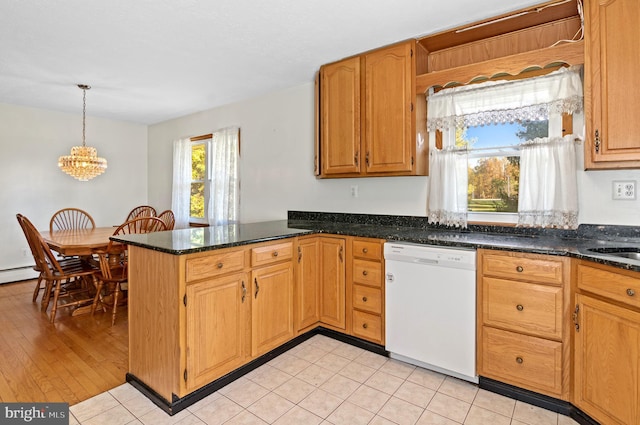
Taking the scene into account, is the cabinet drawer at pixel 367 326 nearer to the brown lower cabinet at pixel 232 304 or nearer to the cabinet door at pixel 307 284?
the brown lower cabinet at pixel 232 304

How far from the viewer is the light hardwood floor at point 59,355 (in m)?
1.98

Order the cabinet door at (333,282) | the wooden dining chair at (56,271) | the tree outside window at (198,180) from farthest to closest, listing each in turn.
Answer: the tree outside window at (198,180), the wooden dining chair at (56,271), the cabinet door at (333,282)

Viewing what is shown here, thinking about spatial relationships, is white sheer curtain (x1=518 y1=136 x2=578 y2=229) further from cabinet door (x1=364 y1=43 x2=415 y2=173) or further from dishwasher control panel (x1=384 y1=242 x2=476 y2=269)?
cabinet door (x1=364 y1=43 x2=415 y2=173)

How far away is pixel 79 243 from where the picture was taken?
3.02m

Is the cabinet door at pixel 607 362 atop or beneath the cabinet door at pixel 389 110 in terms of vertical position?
beneath

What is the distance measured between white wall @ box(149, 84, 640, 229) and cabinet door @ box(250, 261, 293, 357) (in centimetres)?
107

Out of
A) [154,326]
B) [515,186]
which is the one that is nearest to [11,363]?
[154,326]

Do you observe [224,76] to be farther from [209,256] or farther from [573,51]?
[573,51]

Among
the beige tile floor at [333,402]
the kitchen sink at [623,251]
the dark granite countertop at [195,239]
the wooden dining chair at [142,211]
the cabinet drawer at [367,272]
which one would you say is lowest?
the beige tile floor at [333,402]

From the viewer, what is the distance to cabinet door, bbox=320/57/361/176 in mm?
2824

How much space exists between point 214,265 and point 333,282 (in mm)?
1067

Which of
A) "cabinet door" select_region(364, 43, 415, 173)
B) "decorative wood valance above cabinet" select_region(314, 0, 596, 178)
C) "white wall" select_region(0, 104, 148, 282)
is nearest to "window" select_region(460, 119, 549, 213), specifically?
"decorative wood valance above cabinet" select_region(314, 0, 596, 178)

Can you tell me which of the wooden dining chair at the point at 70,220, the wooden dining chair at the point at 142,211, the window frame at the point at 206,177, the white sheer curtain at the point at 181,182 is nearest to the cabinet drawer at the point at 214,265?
the window frame at the point at 206,177

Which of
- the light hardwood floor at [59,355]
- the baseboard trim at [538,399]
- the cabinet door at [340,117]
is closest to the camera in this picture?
the baseboard trim at [538,399]
